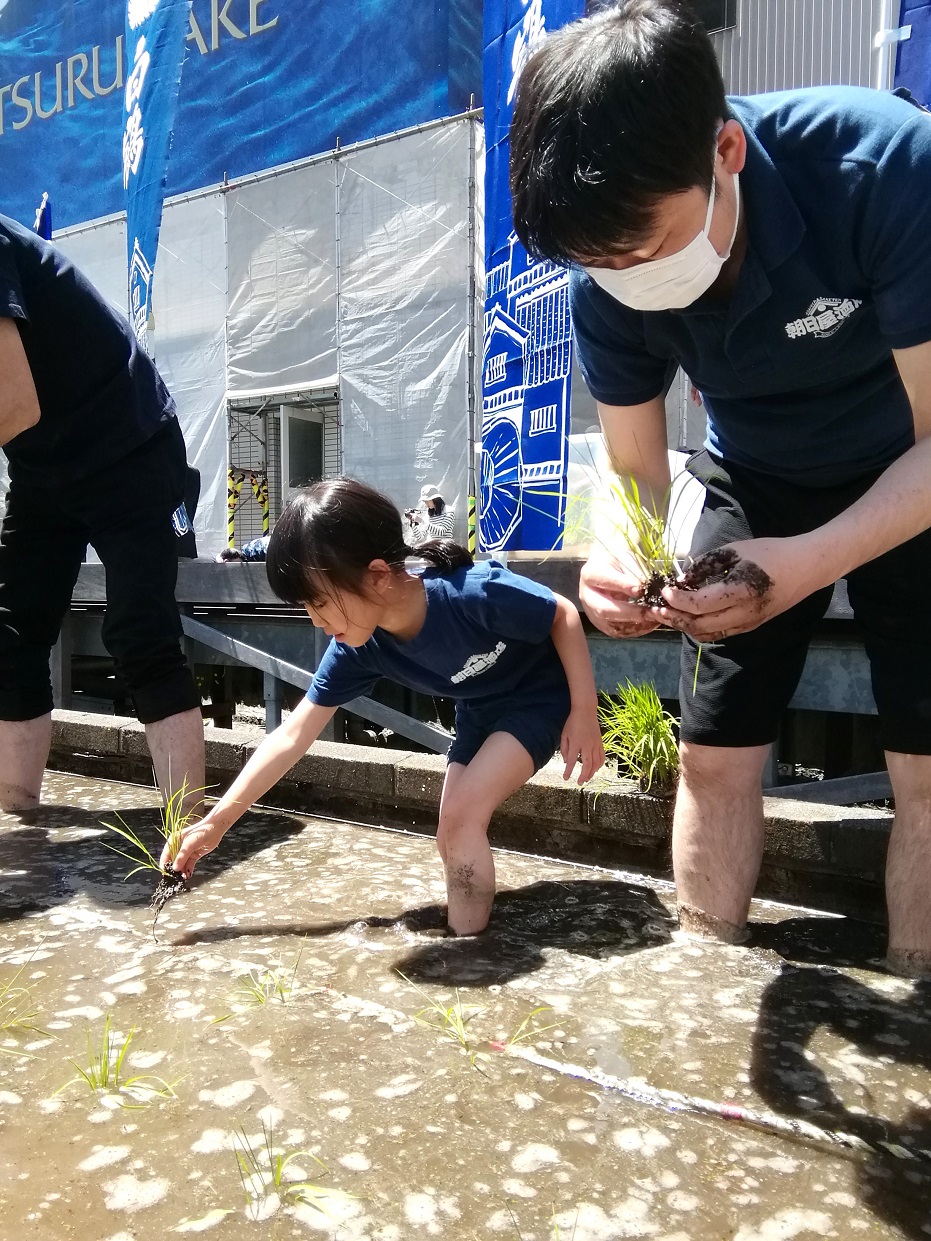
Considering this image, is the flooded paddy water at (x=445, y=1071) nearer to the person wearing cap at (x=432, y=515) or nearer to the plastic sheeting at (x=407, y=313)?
the person wearing cap at (x=432, y=515)

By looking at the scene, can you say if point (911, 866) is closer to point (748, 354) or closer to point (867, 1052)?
point (867, 1052)

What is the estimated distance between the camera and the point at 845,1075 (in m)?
1.59

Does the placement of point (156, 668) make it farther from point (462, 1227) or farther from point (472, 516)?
point (472, 516)

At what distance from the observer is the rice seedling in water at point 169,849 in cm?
232

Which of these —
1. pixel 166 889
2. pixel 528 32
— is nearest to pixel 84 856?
pixel 166 889

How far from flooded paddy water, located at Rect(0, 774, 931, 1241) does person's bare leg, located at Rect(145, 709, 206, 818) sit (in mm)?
426

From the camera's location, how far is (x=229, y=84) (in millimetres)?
11625

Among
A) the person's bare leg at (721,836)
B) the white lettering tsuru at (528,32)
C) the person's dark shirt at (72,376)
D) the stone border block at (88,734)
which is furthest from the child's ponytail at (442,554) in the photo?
the white lettering tsuru at (528,32)

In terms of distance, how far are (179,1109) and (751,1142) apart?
86 centimetres

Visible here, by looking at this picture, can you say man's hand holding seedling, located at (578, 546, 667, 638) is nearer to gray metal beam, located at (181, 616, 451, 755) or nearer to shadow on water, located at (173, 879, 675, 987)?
shadow on water, located at (173, 879, 675, 987)

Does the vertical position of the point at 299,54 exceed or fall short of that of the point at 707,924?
it exceeds it

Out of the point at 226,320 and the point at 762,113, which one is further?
the point at 226,320

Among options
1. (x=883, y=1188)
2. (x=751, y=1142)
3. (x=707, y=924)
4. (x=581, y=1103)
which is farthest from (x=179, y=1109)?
(x=707, y=924)

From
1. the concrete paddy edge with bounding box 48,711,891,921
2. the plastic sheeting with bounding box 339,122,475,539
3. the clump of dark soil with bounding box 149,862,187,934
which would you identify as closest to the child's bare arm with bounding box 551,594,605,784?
the concrete paddy edge with bounding box 48,711,891,921
